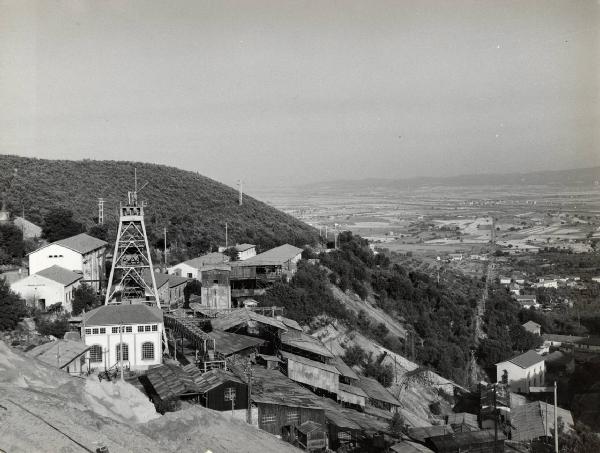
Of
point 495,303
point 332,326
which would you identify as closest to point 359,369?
point 332,326

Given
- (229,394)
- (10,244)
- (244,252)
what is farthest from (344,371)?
(10,244)

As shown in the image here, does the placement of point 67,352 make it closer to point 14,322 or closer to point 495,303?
point 14,322

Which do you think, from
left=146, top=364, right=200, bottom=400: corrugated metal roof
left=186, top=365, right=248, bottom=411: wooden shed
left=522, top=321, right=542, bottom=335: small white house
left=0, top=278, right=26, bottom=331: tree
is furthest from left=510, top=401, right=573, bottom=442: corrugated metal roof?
left=522, top=321, right=542, bottom=335: small white house

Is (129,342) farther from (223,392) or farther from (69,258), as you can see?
(69,258)

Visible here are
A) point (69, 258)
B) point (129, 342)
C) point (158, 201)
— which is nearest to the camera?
point (129, 342)

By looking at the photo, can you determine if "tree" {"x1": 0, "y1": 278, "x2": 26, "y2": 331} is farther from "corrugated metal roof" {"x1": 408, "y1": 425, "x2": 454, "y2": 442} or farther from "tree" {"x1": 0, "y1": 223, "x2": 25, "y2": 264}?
"corrugated metal roof" {"x1": 408, "y1": 425, "x2": 454, "y2": 442}

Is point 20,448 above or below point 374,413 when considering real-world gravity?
above
